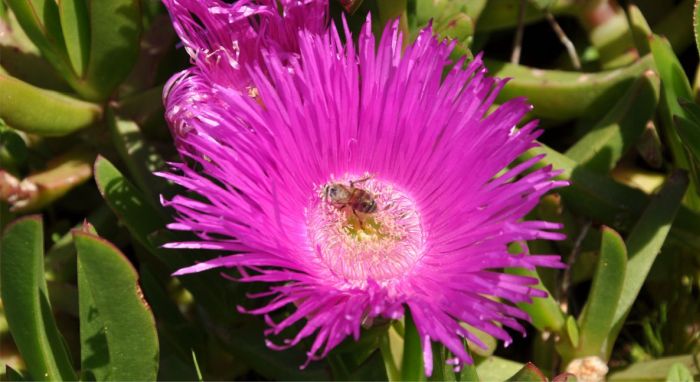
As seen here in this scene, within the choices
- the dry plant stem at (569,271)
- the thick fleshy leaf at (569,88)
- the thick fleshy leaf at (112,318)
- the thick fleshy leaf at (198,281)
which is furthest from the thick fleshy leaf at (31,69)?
the dry plant stem at (569,271)

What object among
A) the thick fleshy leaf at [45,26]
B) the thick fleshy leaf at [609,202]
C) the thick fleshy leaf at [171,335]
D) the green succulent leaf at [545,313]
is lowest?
the thick fleshy leaf at [171,335]

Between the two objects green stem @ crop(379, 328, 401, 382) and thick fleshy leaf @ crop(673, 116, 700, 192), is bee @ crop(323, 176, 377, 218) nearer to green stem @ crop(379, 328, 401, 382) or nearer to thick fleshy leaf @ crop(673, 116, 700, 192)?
green stem @ crop(379, 328, 401, 382)

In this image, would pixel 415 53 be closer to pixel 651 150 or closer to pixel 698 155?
pixel 698 155

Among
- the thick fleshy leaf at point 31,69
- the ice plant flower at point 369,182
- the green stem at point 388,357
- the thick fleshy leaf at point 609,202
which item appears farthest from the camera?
the thick fleshy leaf at point 31,69

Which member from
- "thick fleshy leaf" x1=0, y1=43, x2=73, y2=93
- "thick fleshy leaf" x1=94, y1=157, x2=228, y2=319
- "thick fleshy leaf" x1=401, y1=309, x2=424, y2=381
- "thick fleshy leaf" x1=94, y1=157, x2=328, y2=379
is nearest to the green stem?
"thick fleshy leaf" x1=401, y1=309, x2=424, y2=381

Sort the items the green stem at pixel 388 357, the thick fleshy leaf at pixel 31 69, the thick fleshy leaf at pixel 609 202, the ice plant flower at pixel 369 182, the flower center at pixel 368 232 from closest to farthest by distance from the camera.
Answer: the ice plant flower at pixel 369 182, the green stem at pixel 388 357, the flower center at pixel 368 232, the thick fleshy leaf at pixel 609 202, the thick fleshy leaf at pixel 31 69

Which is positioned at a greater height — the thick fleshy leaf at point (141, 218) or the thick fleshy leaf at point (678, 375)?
the thick fleshy leaf at point (141, 218)

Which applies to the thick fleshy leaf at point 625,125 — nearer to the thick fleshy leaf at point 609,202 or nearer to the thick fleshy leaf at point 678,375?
the thick fleshy leaf at point 609,202
